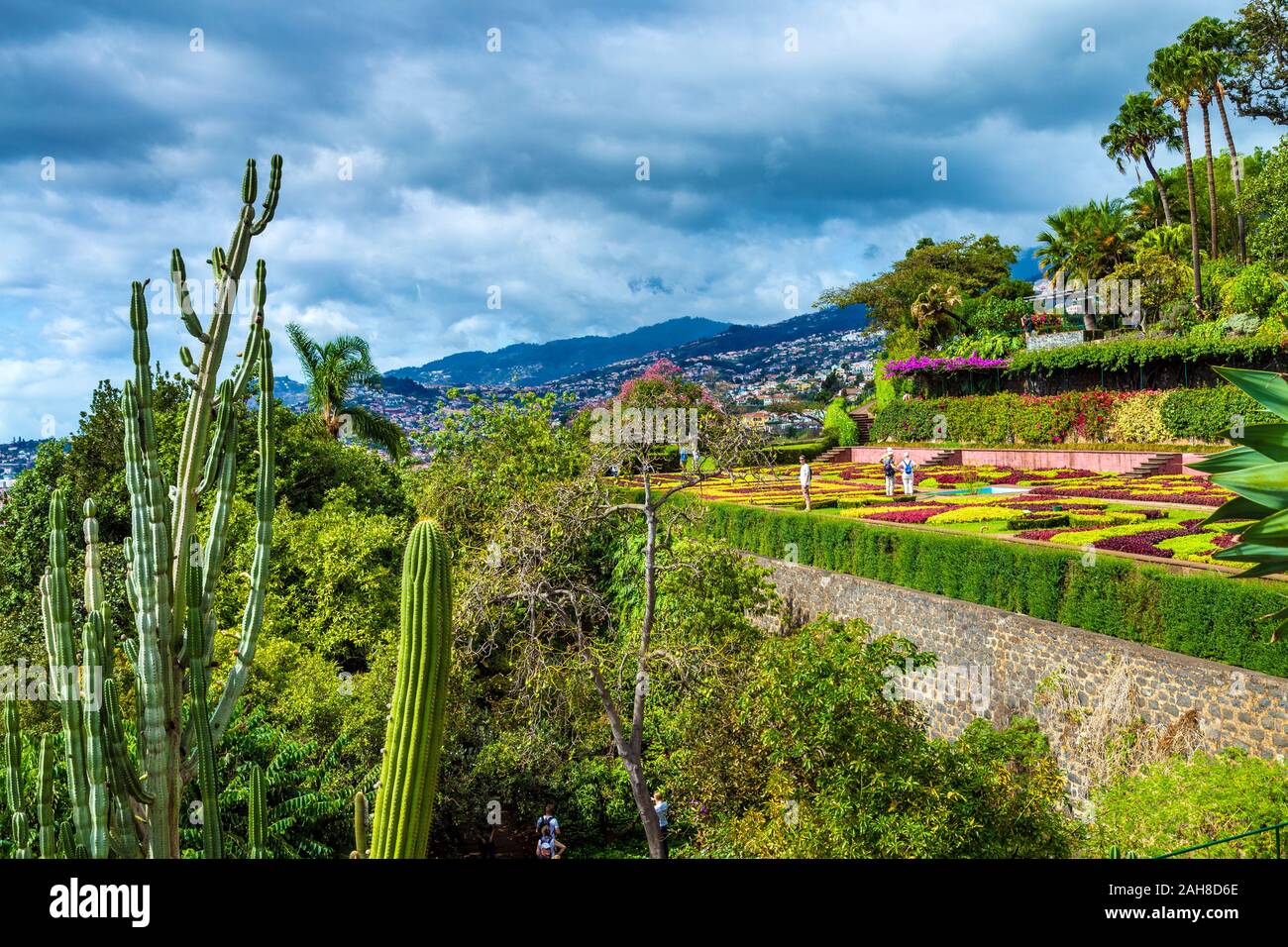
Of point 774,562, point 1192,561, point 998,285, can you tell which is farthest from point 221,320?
point 998,285

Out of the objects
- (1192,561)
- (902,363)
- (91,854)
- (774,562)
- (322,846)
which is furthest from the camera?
(902,363)

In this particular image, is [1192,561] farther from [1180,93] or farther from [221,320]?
[1180,93]

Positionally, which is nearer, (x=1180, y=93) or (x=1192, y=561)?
(x=1192, y=561)

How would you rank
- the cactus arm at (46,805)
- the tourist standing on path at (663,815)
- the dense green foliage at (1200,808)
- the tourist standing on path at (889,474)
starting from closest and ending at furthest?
Result: 1. the cactus arm at (46,805)
2. the dense green foliage at (1200,808)
3. the tourist standing on path at (663,815)
4. the tourist standing on path at (889,474)

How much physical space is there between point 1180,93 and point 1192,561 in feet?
102

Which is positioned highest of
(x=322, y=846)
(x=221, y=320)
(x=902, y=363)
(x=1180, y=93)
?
(x=1180, y=93)

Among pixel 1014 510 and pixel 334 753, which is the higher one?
pixel 1014 510

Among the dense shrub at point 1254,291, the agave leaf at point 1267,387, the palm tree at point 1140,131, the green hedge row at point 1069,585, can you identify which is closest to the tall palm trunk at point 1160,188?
the palm tree at point 1140,131

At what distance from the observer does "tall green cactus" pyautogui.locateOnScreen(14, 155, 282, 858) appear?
10.2ft

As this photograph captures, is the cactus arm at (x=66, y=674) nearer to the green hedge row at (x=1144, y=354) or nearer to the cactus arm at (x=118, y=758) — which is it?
the cactus arm at (x=118, y=758)

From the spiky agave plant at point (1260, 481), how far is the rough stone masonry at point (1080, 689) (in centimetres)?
734

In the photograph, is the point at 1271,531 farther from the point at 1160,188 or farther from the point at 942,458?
the point at 1160,188

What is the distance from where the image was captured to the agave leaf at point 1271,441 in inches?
127
